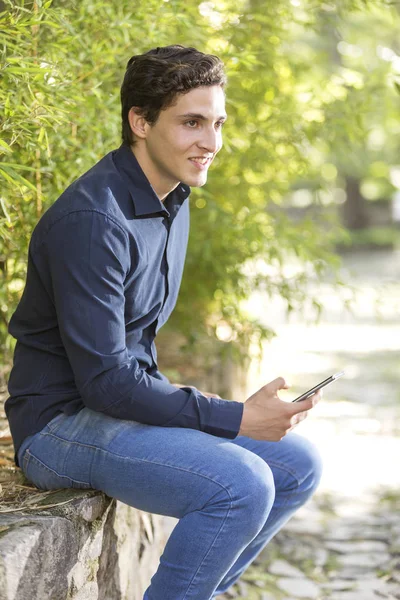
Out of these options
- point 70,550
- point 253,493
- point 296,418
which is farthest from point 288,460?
point 70,550

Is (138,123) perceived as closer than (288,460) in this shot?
Yes

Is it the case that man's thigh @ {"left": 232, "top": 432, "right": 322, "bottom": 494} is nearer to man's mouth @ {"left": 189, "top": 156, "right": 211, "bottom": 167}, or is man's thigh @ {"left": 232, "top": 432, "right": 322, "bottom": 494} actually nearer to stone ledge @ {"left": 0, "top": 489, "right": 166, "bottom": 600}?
stone ledge @ {"left": 0, "top": 489, "right": 166, "bottom": 600}

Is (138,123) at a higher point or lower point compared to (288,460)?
higher

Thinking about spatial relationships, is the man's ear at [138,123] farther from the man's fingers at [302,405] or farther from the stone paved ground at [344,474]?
the stone paved ground at [344,474]

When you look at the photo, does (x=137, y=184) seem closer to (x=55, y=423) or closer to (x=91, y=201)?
(x=91, y=201)

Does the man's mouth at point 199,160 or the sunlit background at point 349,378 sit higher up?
the man's mouth at point 199,160

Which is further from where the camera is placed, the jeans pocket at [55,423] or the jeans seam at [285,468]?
the jeans seam at [285,468]

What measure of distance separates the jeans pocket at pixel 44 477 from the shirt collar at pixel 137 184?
0.65 meters

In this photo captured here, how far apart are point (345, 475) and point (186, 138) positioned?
2.66 m

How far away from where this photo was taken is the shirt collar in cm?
227

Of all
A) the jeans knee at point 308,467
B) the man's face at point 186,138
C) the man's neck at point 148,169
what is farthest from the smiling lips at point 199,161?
the jeans knee at point 308,467

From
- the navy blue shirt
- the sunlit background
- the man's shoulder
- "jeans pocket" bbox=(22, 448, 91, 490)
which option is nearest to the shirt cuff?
the navy blue shirt

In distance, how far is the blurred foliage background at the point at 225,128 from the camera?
8.34ft

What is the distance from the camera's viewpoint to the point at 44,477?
223 cm
